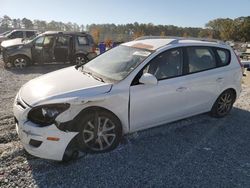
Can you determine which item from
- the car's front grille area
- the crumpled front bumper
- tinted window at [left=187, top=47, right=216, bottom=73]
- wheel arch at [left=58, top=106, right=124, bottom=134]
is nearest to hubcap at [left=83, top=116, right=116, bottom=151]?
wheel arch at [left=58, top=106, right=124, bottom=134]

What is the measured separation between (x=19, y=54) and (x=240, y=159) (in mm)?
10050

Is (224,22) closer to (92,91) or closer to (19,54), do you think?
(19,54)

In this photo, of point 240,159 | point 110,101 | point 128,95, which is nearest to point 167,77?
point 128,95

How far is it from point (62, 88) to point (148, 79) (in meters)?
1.25

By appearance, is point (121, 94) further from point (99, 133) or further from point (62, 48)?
point (62, 48)

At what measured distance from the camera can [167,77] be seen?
4.28 meters

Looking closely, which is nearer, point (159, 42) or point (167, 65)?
point (167, 65)

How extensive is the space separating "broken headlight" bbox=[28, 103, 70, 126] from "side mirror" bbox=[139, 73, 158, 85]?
3.84ft

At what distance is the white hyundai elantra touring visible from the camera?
11.0ft

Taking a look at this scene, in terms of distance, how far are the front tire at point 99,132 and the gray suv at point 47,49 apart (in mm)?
7937

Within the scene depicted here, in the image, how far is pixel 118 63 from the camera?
14.5 feet

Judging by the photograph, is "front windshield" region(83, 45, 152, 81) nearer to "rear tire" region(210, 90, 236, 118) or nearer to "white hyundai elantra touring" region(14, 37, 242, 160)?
"white hyundai elantra touring" region(14, 37, 242, 160)

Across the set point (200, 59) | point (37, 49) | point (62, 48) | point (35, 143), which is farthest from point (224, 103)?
point (37, 49)

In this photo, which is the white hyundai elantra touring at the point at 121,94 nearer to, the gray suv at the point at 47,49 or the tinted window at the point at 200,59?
the tinted window at the point at 200,59
